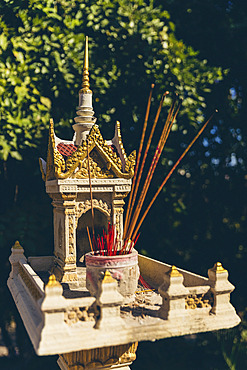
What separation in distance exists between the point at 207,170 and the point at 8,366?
10161mm

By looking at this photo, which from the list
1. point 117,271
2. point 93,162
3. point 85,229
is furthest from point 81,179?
point 117,271

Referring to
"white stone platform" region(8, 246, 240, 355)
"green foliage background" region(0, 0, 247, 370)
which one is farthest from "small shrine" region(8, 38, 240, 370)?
"green foliage background" region(0, 0, 247, 370)

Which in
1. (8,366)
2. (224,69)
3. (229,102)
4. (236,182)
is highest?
(224,69)

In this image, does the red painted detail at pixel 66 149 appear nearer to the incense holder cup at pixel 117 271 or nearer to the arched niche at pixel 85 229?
the arched niche at pixel 85 229

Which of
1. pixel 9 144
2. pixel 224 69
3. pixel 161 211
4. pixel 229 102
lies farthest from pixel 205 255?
pixel 9 144

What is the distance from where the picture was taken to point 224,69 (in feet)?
50.2

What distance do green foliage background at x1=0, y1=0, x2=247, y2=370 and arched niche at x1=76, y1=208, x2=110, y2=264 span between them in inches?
127

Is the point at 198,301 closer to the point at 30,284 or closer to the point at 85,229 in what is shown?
the point at 30,284

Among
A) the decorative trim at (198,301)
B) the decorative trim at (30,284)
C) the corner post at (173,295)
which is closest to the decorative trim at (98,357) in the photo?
the decorative trim at (30,284)

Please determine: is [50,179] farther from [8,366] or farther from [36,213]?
[8,366]

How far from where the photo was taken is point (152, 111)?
43.7 feet

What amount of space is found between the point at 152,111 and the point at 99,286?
337 inches

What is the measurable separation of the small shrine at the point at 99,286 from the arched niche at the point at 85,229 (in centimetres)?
2

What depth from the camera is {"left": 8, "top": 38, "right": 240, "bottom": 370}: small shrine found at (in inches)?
221
